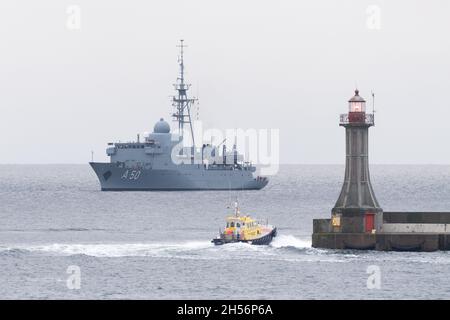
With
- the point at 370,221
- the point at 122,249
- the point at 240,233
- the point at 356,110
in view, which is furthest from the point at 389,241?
the point at 122,249

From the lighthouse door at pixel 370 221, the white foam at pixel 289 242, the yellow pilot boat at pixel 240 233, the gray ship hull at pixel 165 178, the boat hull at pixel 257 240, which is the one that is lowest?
the white foam at pixel 289 242

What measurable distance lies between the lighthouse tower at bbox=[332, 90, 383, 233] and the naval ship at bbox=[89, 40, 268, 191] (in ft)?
282

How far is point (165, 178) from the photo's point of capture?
153375 mm

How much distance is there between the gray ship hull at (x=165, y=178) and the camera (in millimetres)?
152875

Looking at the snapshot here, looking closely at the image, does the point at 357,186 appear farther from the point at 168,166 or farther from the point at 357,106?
the point at 168,166

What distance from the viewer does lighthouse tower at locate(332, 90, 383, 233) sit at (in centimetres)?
6519

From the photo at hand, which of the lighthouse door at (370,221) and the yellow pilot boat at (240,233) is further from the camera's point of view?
the yellow pilot boat at (240,233)

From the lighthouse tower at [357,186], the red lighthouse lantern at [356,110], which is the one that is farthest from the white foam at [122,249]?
the red lighthouse lantern at [356,110]

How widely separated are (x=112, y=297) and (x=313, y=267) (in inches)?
465

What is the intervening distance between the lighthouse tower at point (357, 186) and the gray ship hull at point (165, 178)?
285 feet

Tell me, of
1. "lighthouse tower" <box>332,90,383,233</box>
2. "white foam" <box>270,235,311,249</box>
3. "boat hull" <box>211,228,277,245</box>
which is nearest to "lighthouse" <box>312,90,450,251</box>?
"lighthouse tower" <box>332,90,383,233</box>

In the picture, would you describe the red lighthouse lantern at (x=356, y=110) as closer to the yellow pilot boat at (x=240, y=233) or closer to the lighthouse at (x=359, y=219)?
the lighthouse at (x=359, y=219)

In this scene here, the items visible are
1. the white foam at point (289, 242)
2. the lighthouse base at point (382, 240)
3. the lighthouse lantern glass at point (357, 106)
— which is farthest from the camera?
the white foam at point (289, 242)
